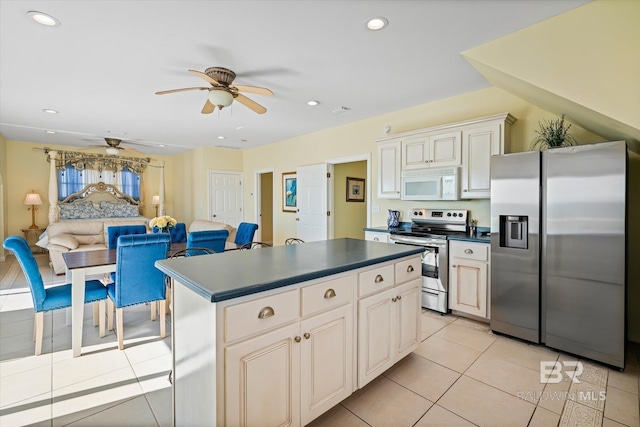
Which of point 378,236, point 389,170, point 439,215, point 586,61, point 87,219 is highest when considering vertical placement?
point 586,61

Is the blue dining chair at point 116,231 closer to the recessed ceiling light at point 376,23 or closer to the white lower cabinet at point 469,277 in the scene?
the recessed ceiling light at point 376,23

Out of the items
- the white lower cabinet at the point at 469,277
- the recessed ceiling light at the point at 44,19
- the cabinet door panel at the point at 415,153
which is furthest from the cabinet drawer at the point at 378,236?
the recessed ceiling light at the point at 44,19

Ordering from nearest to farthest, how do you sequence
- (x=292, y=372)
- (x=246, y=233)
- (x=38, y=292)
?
(x=292, y=372), (x=38, y=292), (x=246, y=233)

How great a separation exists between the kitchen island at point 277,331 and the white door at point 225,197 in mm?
5418

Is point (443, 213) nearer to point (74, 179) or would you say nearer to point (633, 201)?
point (633, 201)

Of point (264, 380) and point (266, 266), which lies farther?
point (266, 266)

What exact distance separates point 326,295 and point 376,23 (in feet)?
6.50

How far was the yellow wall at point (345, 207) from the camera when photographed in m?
5.59

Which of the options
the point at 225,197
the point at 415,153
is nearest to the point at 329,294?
the point at 415,153

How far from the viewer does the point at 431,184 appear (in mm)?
3607

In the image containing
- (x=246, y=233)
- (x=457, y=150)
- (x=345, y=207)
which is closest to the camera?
(x=457, y=150)

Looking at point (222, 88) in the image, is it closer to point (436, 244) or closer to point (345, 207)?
point (436, 244)

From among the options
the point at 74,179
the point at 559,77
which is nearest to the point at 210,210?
the point at 74,179

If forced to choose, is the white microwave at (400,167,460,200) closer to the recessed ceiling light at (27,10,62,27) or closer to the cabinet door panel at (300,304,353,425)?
the cabinet door panel at (300,304,353,425)
